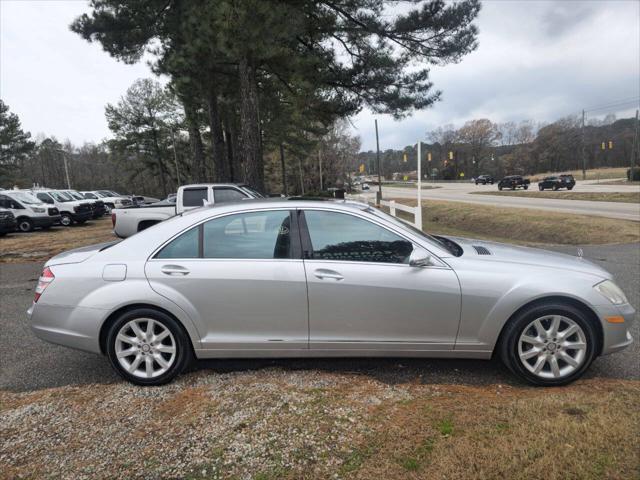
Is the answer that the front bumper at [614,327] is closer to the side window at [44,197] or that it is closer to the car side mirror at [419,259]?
the car side mirror at [419,259]

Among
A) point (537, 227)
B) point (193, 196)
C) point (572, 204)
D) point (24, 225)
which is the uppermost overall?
point (193, 196)

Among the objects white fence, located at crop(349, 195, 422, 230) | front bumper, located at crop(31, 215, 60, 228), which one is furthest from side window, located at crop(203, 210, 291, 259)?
front bumper, located at crop(31, 215, 60, 228)

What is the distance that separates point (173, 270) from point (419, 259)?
1.97 metres

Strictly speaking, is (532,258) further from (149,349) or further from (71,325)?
(71,325)

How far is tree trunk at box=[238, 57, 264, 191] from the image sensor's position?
12.0m

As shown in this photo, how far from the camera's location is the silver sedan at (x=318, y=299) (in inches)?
121

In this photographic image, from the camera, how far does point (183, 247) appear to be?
329cm

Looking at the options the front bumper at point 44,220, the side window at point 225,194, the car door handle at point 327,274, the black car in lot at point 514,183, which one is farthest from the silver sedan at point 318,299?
the black car in lot at point 514,183

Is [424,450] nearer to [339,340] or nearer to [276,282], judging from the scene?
[339,340]

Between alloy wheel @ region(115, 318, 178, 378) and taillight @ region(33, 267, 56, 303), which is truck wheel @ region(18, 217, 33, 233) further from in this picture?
alloy wheel @ region(115, 318, 178, 378)

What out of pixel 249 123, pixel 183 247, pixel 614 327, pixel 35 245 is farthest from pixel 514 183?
pixel 183 247

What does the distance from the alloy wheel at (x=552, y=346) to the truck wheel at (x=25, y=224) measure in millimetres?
19666

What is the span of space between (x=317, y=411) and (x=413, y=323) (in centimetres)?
100

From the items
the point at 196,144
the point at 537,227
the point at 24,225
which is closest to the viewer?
the point at 537,227
